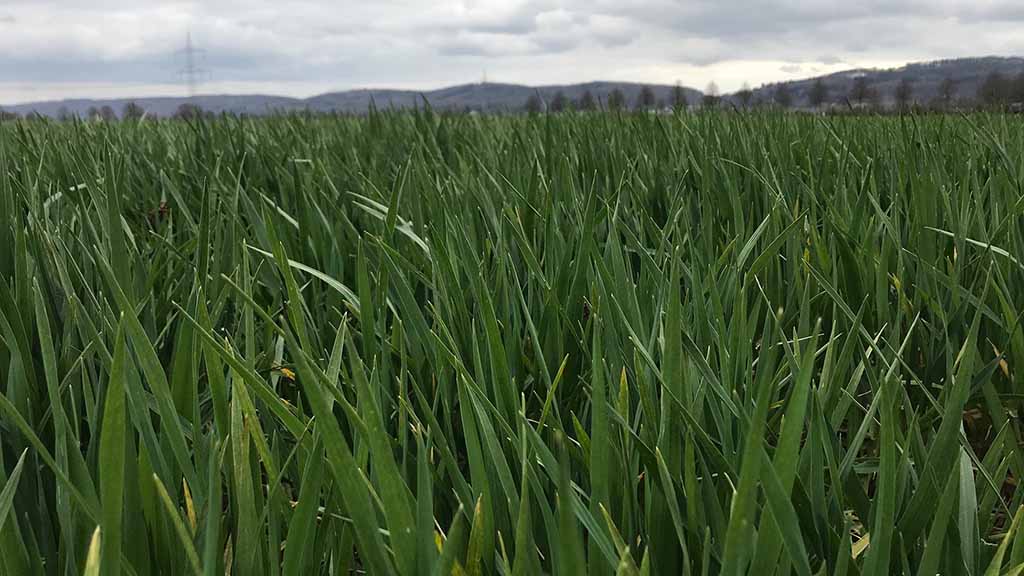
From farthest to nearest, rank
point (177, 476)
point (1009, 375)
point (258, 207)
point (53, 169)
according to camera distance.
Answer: point (53, 169)
point (258, 207)
point (1009, 375)
point (177, 476)

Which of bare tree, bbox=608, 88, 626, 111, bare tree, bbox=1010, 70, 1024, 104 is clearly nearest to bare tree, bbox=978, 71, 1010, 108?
bare tree, bbox=1010, 70, 1024, 104

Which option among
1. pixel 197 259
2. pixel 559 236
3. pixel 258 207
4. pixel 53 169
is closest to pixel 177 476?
pixel 197 259

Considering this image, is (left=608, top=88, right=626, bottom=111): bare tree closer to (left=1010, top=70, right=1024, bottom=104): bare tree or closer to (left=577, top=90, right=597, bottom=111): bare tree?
(left=577, top=90, right=597, bottom=111): bare tree

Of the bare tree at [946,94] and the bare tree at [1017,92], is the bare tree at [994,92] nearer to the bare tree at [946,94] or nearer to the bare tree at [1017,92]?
the bare tree at [1017,92]

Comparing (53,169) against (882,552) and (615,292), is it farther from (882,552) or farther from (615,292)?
(882,552)

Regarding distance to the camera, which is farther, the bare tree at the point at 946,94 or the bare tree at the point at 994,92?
the bare tree at the point at 994,92

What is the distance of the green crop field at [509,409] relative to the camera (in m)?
0.38

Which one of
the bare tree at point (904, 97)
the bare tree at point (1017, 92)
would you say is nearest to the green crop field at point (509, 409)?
the bare tree at point (904, 97)

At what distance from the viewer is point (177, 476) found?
1.62 ft

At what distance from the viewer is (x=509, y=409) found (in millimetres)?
562

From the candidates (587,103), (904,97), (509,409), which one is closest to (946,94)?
(904,97)

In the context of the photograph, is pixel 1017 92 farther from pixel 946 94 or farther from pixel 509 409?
pixel 509 409

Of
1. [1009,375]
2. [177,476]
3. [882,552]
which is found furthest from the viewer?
[1009,375]

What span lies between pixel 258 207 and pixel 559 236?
67 centimetres
